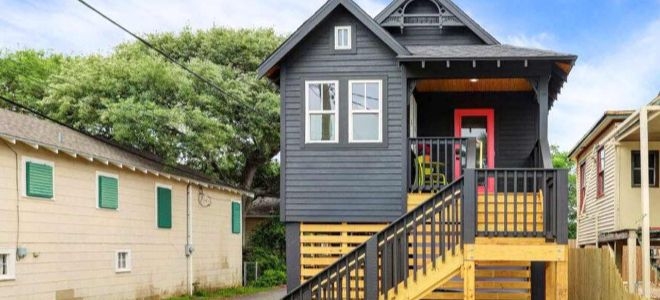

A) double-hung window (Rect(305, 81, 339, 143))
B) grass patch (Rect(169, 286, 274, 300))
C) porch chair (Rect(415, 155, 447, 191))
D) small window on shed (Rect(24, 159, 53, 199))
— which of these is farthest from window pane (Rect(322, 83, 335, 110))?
grass patch (Rect(169, 286, 274, 300))

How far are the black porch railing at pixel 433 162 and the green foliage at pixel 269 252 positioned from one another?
44.1 ft

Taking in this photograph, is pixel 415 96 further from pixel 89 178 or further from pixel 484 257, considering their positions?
pixel 89 178

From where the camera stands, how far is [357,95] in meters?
12.2

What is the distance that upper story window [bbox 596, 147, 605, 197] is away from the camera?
1864cm

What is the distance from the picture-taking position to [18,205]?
12125mm

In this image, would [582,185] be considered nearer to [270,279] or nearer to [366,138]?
[270,279]

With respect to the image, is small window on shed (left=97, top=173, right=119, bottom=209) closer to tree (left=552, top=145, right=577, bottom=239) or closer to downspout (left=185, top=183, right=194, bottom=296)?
downspout (left=185, top=183, right=194, bottom=296)

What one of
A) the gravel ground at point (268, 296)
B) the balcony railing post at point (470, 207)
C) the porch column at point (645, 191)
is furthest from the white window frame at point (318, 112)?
the gravel ground at point (268, 296)

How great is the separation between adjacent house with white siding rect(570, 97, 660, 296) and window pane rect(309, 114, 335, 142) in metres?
5.26

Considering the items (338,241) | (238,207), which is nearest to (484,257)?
(338,241)

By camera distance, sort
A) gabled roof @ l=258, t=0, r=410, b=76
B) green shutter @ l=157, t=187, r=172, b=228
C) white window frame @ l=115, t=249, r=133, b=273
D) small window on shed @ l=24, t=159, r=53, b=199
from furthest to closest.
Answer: green shutter @ l=157, t=187, r=172, b=228, white window frame @ l=115, t=249, r=133, b=273, small window on shed @ l=24, t=159, r=53, b=199, gabled roof @ l=258, t=0, r=410, b=76

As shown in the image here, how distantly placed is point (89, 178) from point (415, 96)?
22.9ft

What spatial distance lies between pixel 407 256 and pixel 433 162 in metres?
3.30

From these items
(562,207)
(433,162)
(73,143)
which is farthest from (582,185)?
(73,143)
